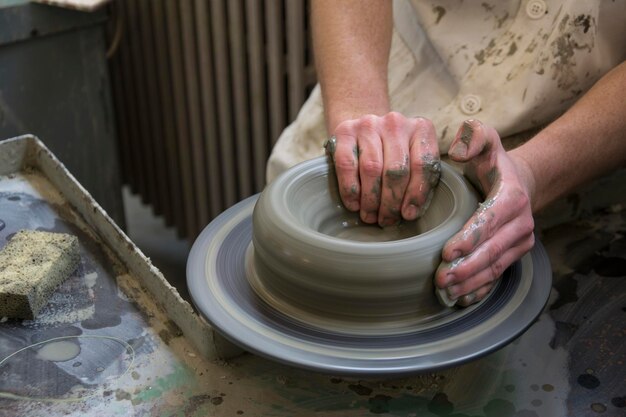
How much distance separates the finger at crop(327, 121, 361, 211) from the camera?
0.99 meters

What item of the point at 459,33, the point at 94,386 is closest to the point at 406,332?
the point at 94,386

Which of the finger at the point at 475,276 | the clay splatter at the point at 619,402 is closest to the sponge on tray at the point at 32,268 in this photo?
the finger at the point at 475,276

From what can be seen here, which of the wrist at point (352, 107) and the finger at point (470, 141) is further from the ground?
the finger at point (470, 141)

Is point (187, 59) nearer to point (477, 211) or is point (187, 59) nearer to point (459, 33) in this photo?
point (459, 33)

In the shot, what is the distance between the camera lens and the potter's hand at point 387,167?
0.97 metres

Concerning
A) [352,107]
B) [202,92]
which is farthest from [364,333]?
[202,92]

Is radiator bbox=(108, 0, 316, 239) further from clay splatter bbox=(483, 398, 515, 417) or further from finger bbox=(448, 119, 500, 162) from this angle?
clay splatter bbox=(483, 398, 515, 417)

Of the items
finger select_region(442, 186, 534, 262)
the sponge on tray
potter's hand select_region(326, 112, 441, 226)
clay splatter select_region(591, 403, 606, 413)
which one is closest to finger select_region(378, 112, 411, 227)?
potter's hand select_region(326, 112, 441, 226)

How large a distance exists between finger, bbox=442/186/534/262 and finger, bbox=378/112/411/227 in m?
0.12

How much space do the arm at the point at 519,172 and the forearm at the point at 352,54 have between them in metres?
0.28

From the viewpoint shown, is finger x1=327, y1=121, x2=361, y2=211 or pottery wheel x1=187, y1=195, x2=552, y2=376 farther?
finger x1=327, y1=121, x2=361, y2=211

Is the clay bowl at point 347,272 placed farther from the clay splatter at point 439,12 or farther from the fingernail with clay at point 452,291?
the clay splatter at point 439,12

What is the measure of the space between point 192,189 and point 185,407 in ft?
5.57

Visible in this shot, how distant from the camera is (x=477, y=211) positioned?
2.95 feet
